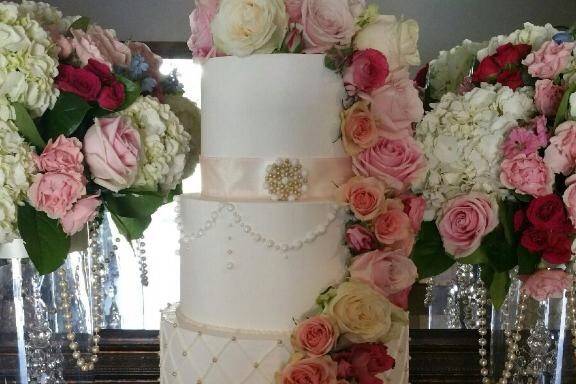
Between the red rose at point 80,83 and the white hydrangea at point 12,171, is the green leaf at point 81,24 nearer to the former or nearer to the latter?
the red rose at point 80,83

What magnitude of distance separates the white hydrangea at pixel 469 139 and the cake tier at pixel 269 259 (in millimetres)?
248

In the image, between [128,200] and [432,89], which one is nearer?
[128,200]

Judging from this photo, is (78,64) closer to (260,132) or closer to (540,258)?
(260,132)

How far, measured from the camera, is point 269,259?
1.00m

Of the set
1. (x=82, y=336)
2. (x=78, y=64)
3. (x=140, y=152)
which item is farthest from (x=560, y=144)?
(x=82, y=336)

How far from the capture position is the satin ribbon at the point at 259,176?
3.37 feet

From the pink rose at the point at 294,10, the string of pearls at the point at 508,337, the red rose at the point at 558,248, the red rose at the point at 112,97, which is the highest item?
the pink rose at the point at 294,10

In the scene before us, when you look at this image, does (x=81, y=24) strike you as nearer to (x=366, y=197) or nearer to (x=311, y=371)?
(x=366, y=197)

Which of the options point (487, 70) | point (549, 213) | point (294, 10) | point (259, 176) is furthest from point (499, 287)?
point (294, 10)

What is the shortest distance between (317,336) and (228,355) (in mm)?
157

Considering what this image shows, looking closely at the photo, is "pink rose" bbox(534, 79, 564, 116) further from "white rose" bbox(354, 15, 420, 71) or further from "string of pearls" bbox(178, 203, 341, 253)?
"string of pearls" bbox(178, 203, 341, 253)

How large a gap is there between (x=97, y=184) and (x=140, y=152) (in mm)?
94

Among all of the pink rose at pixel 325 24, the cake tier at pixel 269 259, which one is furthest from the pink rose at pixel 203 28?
the cake tier at pixel 269 259

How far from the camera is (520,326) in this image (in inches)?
49.4
